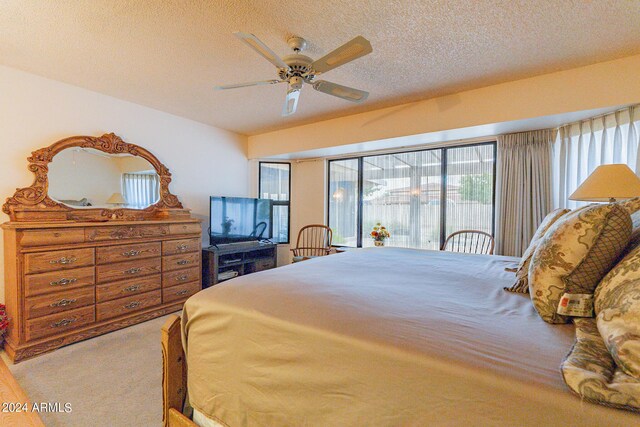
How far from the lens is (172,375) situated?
1.32 meters

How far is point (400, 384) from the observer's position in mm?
785

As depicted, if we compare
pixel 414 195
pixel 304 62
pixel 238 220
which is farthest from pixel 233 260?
pixel 304 62

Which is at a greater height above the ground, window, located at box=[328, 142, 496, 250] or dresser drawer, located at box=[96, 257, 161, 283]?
window, located at box=[328, 142, 496, 250]

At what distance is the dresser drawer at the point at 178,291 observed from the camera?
10.5ft

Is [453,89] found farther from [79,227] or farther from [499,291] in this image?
[79,227]

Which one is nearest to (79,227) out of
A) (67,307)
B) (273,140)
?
(67,307)

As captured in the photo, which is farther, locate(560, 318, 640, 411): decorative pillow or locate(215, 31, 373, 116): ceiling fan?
locate(215, 31, 373, 116): ceiling fan

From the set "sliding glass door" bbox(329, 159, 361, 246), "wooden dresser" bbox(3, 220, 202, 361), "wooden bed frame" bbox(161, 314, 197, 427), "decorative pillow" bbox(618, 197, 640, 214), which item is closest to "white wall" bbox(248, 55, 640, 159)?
"sliding glass door" bbox(329, 159, 361, 246)

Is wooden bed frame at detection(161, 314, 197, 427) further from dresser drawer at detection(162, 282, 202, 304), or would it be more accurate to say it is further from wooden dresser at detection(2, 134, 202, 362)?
dresser drawer at detection(162, 282, 202, 304)

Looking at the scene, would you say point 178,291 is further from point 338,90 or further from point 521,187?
point 521,187

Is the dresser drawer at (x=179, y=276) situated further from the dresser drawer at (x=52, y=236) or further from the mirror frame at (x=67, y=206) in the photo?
the dresser drawer at (x=52, y=236)

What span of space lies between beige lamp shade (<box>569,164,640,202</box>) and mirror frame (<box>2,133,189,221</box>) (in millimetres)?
4033

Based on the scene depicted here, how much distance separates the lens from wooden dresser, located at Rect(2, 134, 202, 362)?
2.25 meters

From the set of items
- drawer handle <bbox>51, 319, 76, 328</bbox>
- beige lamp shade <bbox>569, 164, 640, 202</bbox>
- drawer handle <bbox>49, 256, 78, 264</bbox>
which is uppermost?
beige lamp shade <bbox>569, 164, 640, 202</bbox>
